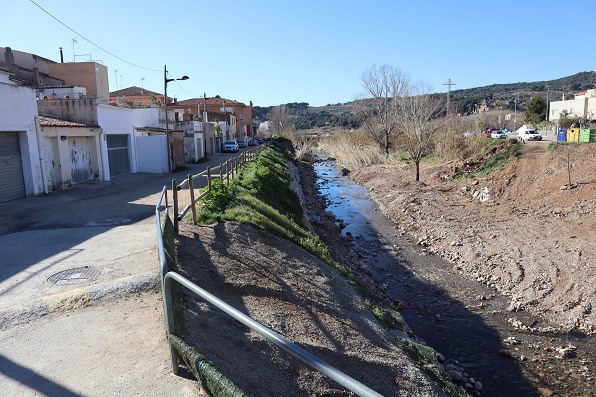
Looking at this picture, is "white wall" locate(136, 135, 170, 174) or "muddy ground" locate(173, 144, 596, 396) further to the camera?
"white wall" locate(136, 135, 170, 174)

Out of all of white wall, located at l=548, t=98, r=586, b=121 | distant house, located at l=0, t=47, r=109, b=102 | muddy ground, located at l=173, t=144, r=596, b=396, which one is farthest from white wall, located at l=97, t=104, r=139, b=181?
white wall, located at l=548, t=98, r=586, b=121

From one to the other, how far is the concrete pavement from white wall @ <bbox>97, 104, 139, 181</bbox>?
8.99 meters

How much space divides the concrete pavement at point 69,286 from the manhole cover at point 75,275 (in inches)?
0.6

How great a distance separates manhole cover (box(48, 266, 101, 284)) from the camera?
7457mm

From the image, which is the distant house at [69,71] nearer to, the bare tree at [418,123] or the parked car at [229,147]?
the parked car at [229,147]

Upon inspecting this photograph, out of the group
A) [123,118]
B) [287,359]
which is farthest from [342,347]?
[123,118]

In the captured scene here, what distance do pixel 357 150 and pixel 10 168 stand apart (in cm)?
3672

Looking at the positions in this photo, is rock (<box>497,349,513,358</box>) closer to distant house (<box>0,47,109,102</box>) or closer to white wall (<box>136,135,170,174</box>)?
white wall (<box>136,135,170,174</box>)

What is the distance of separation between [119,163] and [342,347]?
72.9 feet

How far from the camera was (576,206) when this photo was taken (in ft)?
59.3

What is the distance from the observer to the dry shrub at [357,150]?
46306mm

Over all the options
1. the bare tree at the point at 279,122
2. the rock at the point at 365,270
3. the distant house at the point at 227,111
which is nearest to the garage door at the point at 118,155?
the rock at the point at 365,270

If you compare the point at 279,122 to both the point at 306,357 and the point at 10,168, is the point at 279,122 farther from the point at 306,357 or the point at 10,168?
the point at 306,357

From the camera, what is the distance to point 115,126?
2522 centimetres
